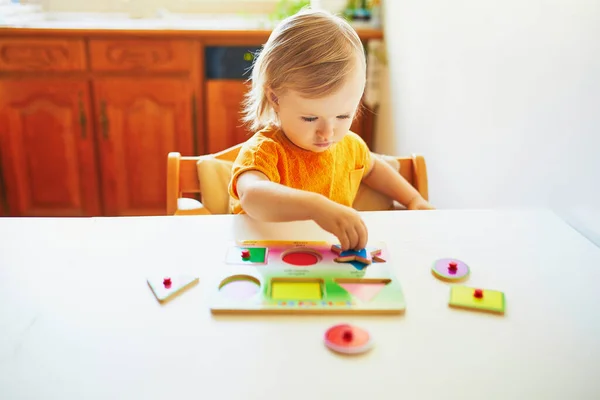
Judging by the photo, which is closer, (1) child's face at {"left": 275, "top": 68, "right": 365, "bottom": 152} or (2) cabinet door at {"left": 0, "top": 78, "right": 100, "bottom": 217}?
(1) child's face at {"left": 275, "top": 68, "right": 365, "bottom": 152}

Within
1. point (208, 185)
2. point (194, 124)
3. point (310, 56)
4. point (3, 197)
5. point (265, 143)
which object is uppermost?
point (310, 56)

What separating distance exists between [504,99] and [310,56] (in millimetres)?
557

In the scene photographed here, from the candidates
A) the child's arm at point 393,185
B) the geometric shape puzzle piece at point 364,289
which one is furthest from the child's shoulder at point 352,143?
the geometric shape puzzle piece at point 364,289

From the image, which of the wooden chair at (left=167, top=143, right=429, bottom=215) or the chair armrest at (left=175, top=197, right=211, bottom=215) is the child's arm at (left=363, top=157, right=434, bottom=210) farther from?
the chair armrest at (left=175, top=197, right=211, bottom=215)

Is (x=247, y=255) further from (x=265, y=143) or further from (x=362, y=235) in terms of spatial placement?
(x=265, y=143)

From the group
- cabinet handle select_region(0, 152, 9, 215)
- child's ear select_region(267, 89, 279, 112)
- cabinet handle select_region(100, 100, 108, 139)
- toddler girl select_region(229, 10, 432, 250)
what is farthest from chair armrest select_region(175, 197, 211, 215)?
cabinet handle select_region(0, 152, 9, 215)

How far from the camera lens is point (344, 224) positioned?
0.71 m

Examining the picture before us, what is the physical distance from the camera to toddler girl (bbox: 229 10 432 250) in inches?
29.4

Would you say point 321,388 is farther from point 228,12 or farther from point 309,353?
point 228,12

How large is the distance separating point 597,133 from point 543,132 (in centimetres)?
17

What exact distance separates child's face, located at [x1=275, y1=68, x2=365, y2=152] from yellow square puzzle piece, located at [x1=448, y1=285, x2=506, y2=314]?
13.2 inches

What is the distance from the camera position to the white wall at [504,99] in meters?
0.91

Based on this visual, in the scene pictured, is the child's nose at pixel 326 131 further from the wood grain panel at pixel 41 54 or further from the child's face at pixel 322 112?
the wood grain panel at pixel 41 54

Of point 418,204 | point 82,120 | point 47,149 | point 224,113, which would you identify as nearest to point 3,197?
point 47,149
